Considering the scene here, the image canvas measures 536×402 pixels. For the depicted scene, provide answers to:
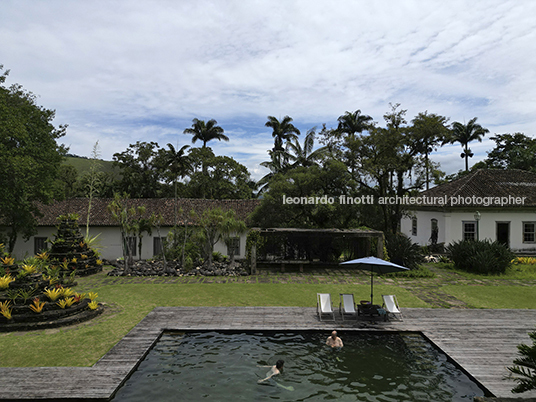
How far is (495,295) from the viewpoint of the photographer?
16.1 metres

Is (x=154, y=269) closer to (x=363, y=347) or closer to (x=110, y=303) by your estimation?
A: (x=110, y=303)

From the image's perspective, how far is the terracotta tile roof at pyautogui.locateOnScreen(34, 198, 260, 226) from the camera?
2722 cm

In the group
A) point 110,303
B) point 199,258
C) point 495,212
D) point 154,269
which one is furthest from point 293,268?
point 495,212

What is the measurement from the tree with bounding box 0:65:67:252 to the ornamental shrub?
86.3 ft

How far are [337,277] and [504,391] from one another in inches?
510

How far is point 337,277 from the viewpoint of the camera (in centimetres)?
2041

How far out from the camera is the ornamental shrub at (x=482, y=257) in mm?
20906

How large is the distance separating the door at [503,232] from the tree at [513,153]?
14.4 metres

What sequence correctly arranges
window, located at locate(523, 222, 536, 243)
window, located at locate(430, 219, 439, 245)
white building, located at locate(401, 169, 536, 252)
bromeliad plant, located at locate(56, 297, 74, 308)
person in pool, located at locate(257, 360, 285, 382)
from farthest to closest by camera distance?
1. window, located at locate(430, 219, 439, 245)
2. window, located at locate(523, 222, 536, 243)
3. white building, located at locate(401, 169, 536, 252)
4. bromeliad plant, located at locate(56, 297, 74, 308)
5. person in pool, located at locate(257, 360, 285, 382)

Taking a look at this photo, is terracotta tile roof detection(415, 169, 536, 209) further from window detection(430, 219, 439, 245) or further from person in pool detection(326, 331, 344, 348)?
person in pool detection(326, 331, 344, 348)

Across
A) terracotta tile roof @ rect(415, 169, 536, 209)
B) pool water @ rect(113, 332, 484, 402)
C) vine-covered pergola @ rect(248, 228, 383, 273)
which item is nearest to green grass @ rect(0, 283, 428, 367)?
pool water @ rect(113, 332, 484, 402)

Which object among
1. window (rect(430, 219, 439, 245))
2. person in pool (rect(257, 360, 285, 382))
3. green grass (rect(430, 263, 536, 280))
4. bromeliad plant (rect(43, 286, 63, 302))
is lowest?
person in pool (rect(257, 360, 285, 382))

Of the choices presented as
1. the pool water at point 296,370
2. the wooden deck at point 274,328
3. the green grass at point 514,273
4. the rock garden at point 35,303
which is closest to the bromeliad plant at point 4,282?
the rock garden at point 35,303

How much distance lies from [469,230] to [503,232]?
8.09 ft
